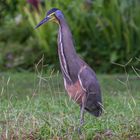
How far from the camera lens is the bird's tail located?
6623 mm

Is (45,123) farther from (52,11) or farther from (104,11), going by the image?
(104,11)

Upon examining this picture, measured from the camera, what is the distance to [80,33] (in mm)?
12977

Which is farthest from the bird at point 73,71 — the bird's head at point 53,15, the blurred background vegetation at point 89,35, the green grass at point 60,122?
the blurred background vegetation at point 89,35

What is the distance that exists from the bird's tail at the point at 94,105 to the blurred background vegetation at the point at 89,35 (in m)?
5.58

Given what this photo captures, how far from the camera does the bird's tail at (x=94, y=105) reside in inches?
261

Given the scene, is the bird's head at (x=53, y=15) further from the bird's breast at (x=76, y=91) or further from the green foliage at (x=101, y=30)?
the green foliage at (x=101, y=30)

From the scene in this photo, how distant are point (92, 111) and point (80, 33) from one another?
632 centimetres

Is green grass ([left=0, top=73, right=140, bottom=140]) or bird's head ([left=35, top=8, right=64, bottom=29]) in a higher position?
bird's head ([left=35, top=8, right=64, bottom=29])

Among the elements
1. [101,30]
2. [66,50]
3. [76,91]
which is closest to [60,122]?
[76,91]

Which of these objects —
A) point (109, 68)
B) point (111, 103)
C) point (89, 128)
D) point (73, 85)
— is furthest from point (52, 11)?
point (109, 68)

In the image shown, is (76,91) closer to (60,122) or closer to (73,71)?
(73,71)

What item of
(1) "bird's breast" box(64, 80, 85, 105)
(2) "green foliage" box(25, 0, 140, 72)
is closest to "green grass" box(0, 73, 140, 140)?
(1) "bird's breast" box(64, 80, 85, 105)

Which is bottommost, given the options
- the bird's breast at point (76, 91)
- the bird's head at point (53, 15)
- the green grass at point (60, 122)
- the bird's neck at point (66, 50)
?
the green grass at point (60, 122)

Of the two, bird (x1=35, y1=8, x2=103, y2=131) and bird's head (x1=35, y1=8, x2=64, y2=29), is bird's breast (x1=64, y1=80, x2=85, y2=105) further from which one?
bird's head (x1=35, y1=8, x2=64, y2=29)
